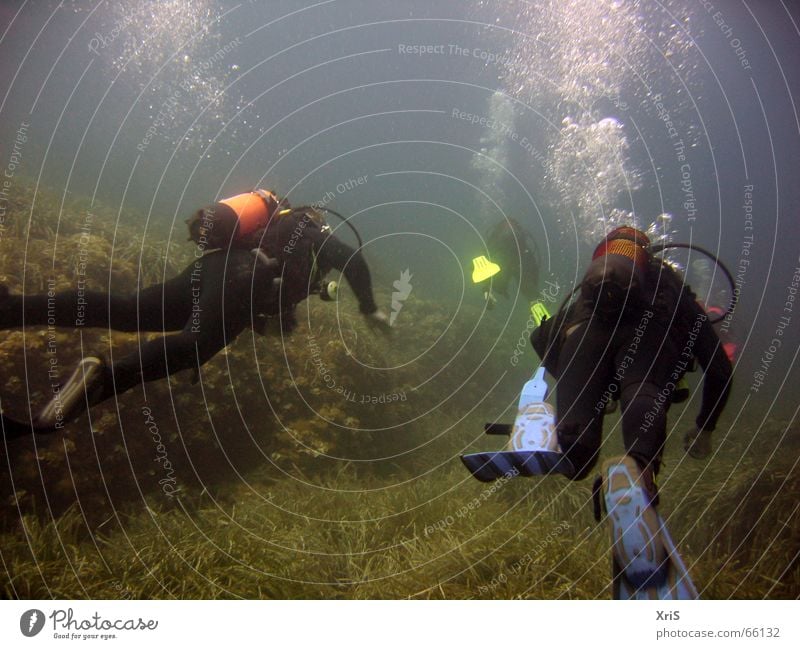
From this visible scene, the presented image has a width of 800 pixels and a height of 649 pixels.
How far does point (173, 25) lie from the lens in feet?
70.6

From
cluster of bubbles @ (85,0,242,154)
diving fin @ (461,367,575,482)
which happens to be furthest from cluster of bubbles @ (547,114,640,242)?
cluster of bubbles @ (85,0,242,154)

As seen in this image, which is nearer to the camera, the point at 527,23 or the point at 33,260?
the point at 33,260

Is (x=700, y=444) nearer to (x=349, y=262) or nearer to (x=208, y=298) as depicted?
(x=349, y=262)

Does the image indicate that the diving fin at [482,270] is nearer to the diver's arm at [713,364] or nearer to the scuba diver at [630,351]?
the scuba diver at [630,351]

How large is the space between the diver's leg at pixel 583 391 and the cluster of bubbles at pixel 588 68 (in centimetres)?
1434

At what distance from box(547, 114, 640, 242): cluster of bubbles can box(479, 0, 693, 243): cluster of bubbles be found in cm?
5

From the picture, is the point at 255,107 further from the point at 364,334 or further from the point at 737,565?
the point at 737,565

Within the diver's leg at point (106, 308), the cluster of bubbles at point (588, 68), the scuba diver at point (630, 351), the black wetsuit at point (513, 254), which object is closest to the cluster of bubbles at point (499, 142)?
the cluster of bubbles at point (588, 68)

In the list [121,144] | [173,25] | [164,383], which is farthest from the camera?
[121,144]

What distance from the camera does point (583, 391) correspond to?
8.68ft

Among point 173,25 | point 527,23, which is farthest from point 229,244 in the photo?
point 173,25

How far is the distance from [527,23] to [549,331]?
1847 cm

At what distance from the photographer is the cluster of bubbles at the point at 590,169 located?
17938 millimetres

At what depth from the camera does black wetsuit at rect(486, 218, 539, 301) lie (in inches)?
354
